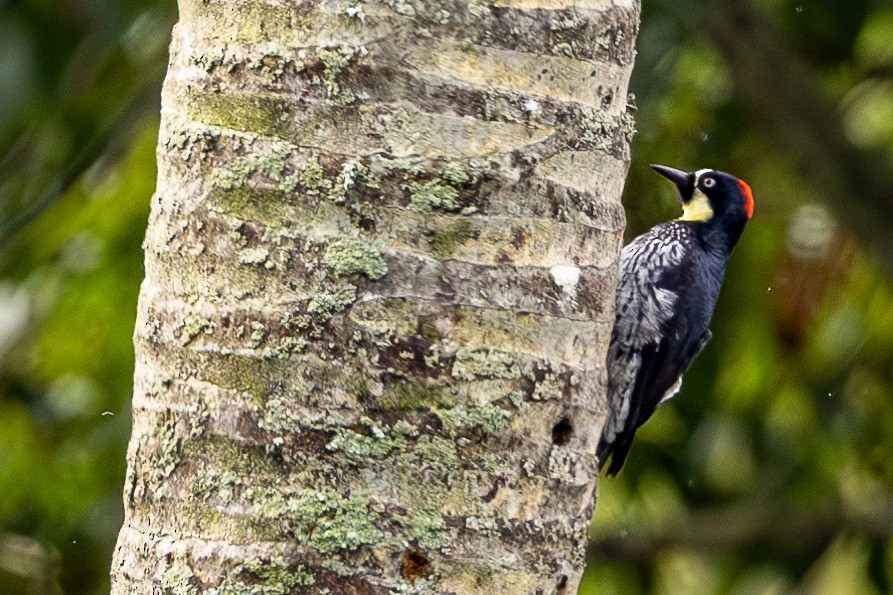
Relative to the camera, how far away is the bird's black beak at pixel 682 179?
4223mm

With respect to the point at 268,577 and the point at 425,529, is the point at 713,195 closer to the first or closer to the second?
the point at 425,529

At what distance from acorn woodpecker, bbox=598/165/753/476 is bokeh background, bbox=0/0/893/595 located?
0.51 meters

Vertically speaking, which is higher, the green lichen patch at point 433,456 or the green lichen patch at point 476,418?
the green lichen patch at point 476,418

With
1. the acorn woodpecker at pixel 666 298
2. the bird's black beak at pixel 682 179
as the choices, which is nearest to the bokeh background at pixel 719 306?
the bird's black beak at pixel 682 179

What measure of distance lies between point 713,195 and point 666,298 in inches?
19.6

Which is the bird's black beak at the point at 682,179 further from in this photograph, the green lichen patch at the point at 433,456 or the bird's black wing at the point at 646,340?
the green lichen patch at the point at 433,456

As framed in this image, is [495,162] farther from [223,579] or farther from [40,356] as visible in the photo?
[40,356]

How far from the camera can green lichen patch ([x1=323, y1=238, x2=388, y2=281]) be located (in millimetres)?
1985

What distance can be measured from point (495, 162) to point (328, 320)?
0.39m

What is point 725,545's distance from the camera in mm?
5480

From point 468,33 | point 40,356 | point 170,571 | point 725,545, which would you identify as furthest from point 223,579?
point 725,545

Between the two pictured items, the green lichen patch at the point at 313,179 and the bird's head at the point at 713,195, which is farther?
the bird's head at the point at 713,195

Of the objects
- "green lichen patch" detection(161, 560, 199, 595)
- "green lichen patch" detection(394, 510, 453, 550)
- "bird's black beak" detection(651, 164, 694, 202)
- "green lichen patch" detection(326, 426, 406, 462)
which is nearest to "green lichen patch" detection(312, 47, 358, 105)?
"green lichen patch" detection(326, 426, 406, 462)

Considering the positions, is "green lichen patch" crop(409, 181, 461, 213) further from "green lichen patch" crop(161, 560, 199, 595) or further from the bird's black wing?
the bird's black wing
